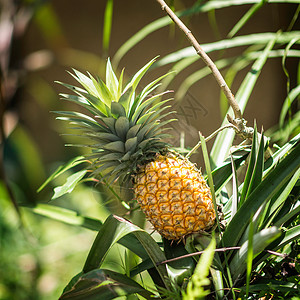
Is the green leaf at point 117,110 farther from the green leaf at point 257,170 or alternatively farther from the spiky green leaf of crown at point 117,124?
the green leaf at point 257,170

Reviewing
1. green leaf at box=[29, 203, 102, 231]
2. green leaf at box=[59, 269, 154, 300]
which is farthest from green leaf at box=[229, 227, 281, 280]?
green leaf at box=[29, 203, 102, 231]

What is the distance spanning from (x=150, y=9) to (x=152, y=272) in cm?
177

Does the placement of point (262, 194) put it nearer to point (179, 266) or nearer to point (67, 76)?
point (179, 266)

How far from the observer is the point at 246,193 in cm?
57

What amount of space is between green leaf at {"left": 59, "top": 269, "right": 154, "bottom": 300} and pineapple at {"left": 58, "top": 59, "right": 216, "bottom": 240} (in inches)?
4.2

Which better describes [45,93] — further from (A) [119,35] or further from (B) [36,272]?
(B) [36,272]

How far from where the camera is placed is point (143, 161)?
24.0 inches

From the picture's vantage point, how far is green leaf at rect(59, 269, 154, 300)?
481mm

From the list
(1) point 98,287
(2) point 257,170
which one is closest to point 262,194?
(2) point 257,170

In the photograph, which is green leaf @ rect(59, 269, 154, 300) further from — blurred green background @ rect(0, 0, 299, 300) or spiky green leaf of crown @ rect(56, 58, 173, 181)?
blurred green background @ rect(0, 0, 299, 300)

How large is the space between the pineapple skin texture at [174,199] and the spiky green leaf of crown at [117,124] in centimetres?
4

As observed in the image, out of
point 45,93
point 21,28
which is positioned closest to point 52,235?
point 45,93

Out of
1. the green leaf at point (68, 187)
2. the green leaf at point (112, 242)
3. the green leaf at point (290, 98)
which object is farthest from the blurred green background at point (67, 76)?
the green leaf at point (112, 242)

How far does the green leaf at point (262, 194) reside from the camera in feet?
1.64
